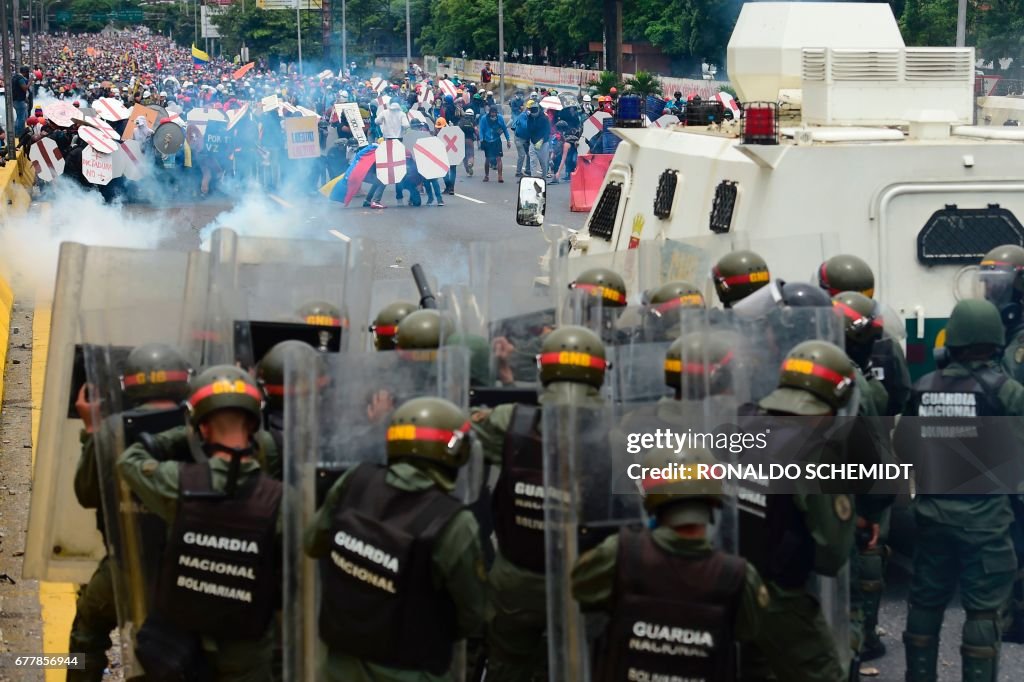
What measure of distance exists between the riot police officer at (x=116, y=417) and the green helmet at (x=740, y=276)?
8.40 feet

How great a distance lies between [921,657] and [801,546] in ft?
5.49

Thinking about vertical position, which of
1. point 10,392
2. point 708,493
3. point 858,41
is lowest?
point 10,392

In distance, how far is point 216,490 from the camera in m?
5.02

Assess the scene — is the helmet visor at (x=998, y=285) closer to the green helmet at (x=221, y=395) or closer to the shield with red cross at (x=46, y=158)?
the green helmet at (x=221, y=395)

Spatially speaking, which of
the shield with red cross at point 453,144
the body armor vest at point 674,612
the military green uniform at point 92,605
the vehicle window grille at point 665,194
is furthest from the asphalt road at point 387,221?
the body armor vest at point 674,612

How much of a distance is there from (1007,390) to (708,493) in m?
2.44

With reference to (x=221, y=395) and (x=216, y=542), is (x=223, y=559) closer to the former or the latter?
(x=216, y=542)

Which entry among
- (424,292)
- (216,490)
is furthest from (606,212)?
(216,490)

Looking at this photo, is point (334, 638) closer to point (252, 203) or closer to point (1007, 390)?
point (1007, 390)

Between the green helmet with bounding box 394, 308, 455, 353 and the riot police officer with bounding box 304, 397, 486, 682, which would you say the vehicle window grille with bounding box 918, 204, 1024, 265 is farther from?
the riot police officer with bounding box 304, 397, 486, 682

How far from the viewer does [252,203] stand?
89.6 ft

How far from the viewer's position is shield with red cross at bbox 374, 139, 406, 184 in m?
25.4

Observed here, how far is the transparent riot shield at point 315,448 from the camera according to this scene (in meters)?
4.98

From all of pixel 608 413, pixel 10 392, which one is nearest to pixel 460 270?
pixel 10 392
